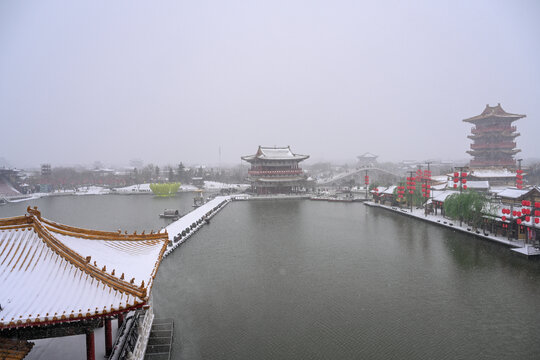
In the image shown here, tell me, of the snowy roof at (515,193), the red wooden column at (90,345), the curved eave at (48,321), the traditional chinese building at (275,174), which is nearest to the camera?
the curved eave at (48,321)

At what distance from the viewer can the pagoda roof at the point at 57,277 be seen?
17.9 ft

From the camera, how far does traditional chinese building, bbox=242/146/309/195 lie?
154 feet

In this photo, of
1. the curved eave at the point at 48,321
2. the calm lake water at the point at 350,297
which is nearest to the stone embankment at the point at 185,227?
the calm lake water at the point at 350,297

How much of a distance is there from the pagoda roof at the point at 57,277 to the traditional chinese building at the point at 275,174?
3936 cm

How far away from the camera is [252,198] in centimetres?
4381

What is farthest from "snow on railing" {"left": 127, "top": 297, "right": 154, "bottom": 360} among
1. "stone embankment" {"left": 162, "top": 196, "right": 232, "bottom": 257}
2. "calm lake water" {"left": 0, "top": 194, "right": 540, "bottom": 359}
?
"stone embankment" {"left": 162, "top": 196, "right": 232, "bottom": 257}

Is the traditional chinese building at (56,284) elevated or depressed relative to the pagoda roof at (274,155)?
depressed

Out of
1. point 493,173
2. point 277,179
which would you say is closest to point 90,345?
point 277,179

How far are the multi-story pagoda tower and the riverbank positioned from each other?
2461cm

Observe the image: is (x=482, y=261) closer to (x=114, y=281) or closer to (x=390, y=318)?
(x=390, y=318)

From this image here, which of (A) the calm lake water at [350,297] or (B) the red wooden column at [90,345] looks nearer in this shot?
(B) the red wooden column at [90,345]

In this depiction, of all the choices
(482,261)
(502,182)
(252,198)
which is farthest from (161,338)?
(502,182)

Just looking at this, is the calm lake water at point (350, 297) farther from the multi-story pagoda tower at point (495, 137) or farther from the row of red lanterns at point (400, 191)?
the multi-story pagoda tower at point (495, 137)

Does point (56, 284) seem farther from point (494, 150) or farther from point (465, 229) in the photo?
point (494, 150)
